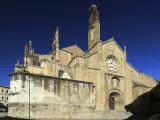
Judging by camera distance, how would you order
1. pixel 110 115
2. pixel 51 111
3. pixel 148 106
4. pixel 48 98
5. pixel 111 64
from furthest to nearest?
pixel 111 64
pixel 110 115
pixel 48 98
pixel 51 111
pixel 148 106

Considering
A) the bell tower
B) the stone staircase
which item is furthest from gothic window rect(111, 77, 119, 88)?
the bell tower

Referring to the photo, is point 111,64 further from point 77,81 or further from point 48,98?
point 48,98

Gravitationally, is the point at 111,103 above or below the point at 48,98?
below

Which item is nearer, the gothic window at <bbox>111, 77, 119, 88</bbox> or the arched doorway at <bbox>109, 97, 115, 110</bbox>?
the arched doorway at <bbox>109, 97, 115, 110</bbox>

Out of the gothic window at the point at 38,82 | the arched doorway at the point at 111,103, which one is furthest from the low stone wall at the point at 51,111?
the arched doorway at the point at 111,103

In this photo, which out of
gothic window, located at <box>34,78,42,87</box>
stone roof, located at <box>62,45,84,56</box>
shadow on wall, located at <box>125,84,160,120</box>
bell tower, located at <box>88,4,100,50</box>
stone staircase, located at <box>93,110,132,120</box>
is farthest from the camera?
stone roof, located at <box>62,45,84,56</box>

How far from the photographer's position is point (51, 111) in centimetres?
3102

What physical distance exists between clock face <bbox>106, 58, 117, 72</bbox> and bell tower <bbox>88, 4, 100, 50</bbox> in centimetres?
417

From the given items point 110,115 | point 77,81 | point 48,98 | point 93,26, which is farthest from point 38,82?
point 93,26

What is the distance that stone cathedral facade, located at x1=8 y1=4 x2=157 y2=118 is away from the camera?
30.0m

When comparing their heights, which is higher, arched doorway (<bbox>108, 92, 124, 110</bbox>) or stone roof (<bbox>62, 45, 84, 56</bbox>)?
stone roof (<bbox>62, 45, 84, 56</bbox>)

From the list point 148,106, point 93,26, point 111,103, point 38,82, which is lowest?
point 111,103

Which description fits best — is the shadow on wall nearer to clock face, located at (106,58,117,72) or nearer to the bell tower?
the bell tower

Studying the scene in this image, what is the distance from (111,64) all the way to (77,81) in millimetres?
11635
